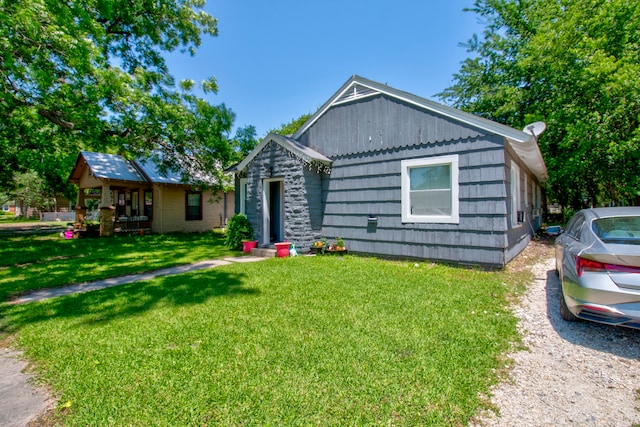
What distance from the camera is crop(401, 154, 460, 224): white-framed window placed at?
6.78 meters

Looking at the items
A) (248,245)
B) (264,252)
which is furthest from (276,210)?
(264,252)

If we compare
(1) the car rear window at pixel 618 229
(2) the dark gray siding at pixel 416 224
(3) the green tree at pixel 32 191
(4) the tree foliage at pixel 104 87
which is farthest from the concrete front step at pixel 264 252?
(3) the green tree at pixel 32 191

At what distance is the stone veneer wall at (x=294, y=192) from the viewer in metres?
8.57

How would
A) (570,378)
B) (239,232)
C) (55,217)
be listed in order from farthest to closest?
(55,217), (239,232), (570,378)

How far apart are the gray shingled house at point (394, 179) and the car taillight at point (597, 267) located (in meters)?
3.04

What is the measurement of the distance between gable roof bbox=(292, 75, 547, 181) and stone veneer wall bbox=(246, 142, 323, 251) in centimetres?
153

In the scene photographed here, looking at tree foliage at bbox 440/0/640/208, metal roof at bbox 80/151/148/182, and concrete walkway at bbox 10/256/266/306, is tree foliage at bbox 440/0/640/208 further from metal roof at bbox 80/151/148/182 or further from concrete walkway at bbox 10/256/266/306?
metal roof at bbox 80/151/148/182

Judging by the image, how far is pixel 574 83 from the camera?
37.6 ft

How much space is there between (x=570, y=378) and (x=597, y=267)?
122 cm

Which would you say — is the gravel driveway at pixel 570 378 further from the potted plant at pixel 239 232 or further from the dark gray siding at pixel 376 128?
the potted plant at pixel 239 232

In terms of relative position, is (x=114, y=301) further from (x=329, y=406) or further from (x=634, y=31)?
(x=634, y=31)

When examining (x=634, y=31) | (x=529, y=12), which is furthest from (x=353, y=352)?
(x=529, y=12)

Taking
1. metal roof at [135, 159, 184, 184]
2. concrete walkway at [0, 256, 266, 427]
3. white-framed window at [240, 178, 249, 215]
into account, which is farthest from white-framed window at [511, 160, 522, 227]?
metal roof at [135, 159, 184, 184]

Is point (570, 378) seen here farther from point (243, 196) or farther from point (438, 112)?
point (243, 196)
